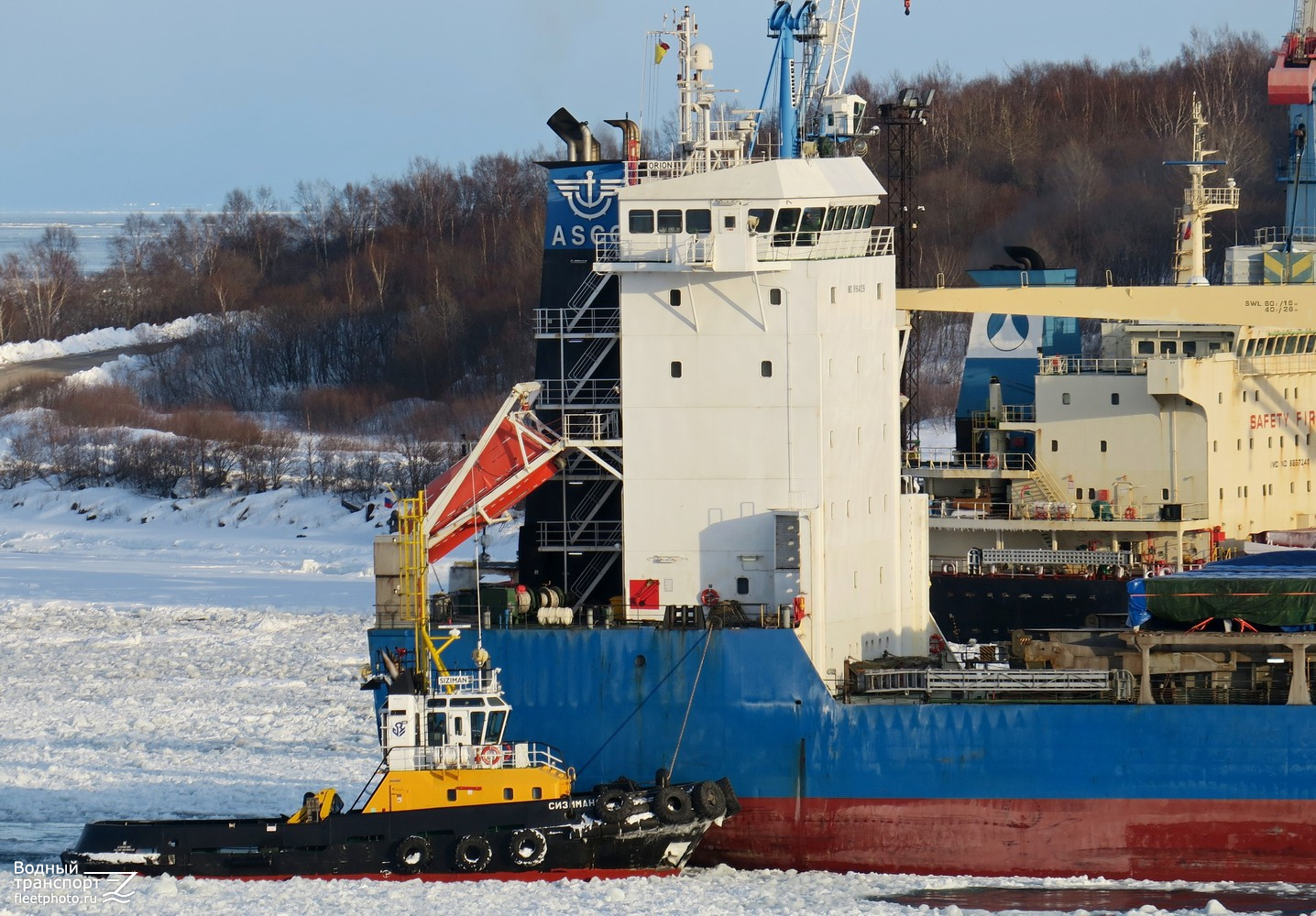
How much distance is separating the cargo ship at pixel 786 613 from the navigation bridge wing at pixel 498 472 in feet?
0.12

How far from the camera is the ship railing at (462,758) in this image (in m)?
21.9

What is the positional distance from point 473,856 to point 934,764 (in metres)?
4.82

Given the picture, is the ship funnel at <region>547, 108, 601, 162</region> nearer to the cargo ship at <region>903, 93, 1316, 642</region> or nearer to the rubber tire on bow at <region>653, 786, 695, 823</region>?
the rubber tire on bow at <region>653, 786, 695, 823</region>

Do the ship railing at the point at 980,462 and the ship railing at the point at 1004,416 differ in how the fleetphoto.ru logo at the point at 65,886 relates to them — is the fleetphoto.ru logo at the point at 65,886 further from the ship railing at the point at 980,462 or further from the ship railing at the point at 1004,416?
the ship railing at the point at 1004,416

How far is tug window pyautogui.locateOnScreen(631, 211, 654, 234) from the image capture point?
22.9 m

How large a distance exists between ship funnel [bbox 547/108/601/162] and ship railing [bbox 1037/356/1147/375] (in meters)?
11.6

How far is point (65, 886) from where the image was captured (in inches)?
844

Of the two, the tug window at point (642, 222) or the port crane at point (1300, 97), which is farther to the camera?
the port crane at point (1300, 97)

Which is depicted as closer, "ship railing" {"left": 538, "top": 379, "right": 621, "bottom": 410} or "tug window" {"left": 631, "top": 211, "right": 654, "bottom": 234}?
"tug window" {"left": 631, "top": 211, "right": 654, "bottom": 234}

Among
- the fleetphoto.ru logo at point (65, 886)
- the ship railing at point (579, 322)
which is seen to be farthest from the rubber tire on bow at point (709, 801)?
the fleetphoto.ru logo at point (65, 886)

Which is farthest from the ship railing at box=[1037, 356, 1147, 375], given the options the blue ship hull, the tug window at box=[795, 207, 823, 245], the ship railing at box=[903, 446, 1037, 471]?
the blue ship hull

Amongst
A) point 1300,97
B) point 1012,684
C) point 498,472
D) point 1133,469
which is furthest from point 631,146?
point 1300,97

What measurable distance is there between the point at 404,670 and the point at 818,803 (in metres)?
4.51

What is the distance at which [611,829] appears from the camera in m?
21.6
